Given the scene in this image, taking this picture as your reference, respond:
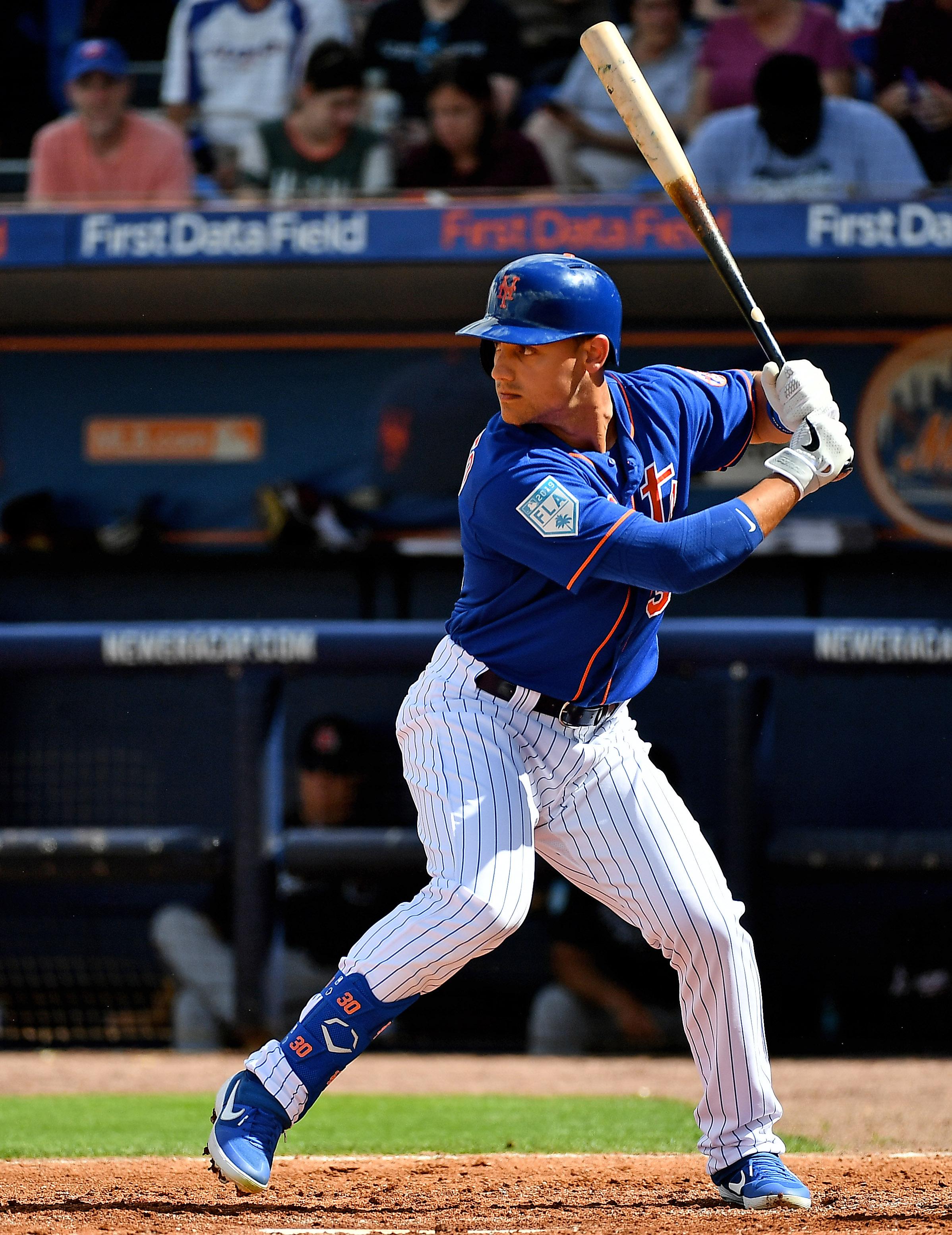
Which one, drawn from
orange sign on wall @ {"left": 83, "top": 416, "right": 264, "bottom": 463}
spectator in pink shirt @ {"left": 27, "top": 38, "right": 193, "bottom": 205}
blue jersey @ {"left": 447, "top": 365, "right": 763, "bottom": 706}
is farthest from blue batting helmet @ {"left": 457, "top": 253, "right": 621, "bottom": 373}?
orange sign on wall @ {"left": 83, "top": 416, "right": 264, "bottom": 463}

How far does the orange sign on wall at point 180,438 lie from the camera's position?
228 inches

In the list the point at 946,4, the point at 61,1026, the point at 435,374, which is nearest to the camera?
the point at 61,1026

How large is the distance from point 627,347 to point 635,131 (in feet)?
8.83

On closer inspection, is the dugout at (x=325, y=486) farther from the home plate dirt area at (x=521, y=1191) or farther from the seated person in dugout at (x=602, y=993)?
the home plate dirt area at (x=521, y=1191)

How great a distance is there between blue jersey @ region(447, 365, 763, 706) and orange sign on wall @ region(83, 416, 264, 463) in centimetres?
320

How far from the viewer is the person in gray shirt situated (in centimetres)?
554

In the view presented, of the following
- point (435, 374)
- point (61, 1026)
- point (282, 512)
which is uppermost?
point (435, 374)

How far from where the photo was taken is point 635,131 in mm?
2912

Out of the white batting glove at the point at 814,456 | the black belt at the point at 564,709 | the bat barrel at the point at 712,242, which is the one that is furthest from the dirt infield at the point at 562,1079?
the bat barrel at the point at 712,242

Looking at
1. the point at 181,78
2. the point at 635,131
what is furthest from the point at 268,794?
the point at 181,78

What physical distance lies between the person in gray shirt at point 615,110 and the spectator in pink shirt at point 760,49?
8 centimetres

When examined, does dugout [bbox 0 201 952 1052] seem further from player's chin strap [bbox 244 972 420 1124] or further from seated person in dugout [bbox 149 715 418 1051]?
player's chin strap [bbox 244 972 420 1124]

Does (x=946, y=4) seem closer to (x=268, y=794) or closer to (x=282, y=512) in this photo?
(x=282, y=512)

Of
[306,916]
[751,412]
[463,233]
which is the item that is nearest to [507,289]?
[751,412]
